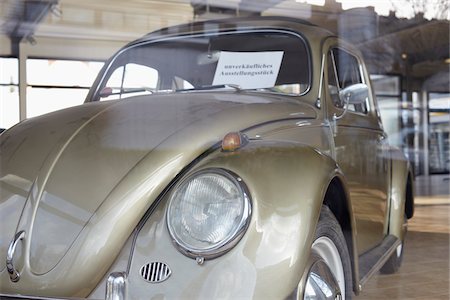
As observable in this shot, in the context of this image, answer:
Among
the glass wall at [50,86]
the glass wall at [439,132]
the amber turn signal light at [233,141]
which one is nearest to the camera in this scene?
the amber turn signal light at [233,141]

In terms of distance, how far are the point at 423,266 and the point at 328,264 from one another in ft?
9.19

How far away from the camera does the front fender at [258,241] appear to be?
1710 mm

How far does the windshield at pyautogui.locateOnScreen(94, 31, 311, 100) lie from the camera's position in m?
2.92

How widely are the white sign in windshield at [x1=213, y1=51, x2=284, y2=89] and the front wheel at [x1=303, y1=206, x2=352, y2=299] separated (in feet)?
3.11

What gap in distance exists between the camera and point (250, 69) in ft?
9.60

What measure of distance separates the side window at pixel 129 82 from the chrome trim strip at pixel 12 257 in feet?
4.08

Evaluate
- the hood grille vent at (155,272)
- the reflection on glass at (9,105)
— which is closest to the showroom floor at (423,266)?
the hood grille vent at (155,272)

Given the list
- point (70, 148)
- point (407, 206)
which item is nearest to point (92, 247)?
point (70, 148)

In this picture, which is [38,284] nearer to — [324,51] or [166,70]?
[166,70]

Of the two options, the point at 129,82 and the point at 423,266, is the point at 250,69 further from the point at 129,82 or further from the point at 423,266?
the point at 423,266

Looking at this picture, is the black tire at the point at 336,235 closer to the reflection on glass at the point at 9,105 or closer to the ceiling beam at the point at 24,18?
the reflection on glass at the point at 9,105

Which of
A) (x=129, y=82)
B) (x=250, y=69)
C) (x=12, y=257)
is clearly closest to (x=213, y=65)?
(x=250, y=69)

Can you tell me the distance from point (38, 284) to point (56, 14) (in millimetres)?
2287

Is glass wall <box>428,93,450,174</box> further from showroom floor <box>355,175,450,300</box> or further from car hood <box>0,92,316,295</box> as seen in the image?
car hood <box>0,92,316,295</box>
